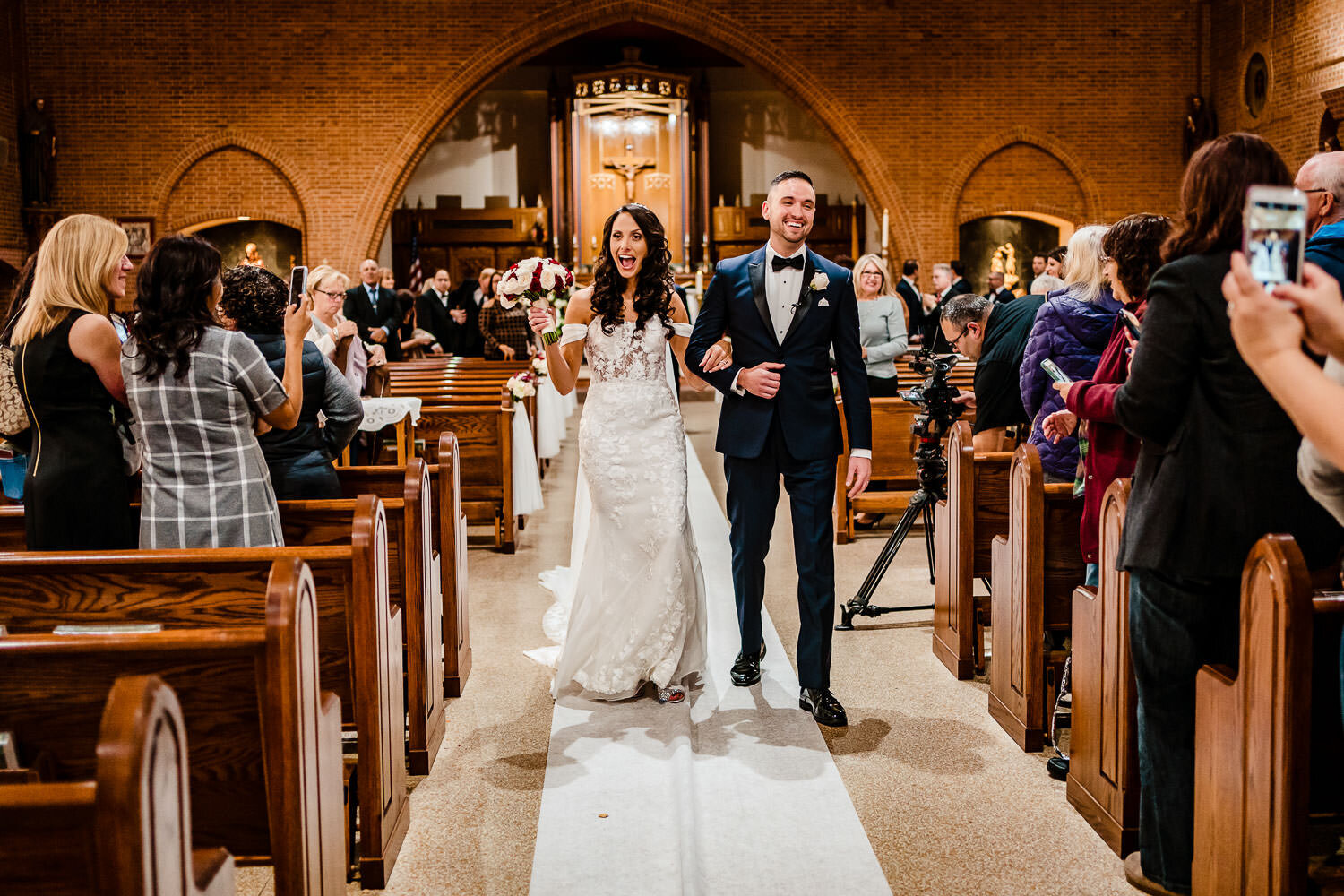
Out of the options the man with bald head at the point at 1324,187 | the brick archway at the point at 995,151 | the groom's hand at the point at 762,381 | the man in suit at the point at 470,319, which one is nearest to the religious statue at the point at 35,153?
the man in suit at the point at 470,319

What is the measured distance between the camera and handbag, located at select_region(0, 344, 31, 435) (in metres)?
3.14

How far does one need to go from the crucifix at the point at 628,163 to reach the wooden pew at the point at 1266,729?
16.6m

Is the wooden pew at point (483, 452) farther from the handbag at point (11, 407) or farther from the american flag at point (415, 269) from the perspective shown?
the american flag at point (415, 269)

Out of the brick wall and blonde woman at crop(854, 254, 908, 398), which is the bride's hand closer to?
blonde woman at crop(854, 254, 908, 398)

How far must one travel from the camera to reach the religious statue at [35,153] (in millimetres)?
14195

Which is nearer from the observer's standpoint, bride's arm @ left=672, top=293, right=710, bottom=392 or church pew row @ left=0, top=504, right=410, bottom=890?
church pew row @ left=0, top=504, right=410, bottom=890

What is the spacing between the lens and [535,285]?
381cm

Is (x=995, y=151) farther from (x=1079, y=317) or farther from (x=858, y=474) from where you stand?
(x=858, y=474)

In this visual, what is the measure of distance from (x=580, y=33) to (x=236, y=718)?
1439cm

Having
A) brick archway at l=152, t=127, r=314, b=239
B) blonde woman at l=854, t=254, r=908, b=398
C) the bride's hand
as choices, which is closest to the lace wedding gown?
the bride's hand

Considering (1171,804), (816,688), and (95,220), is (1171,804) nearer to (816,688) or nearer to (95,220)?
(816,688)

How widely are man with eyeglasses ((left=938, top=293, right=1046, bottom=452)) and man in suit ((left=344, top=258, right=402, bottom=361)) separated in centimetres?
596

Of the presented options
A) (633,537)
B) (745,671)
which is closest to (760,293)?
(633,537)

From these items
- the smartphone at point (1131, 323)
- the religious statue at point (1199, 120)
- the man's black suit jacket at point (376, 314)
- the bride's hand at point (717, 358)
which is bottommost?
the bride's hand at point (717, 358)
